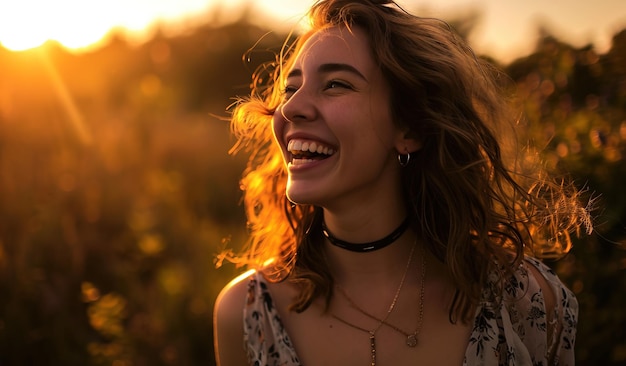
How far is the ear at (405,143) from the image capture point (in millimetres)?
2564

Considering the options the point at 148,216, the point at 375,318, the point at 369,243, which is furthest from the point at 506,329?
the point at 148,216

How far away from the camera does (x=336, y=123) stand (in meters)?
2.37

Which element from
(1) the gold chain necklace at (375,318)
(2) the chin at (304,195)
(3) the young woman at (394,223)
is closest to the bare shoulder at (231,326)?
(3) the young woman at (394,223)

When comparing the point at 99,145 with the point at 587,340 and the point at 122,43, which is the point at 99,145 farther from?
the point at 122,43

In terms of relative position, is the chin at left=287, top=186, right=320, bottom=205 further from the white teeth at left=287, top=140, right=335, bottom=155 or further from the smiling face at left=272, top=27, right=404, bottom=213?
the white teeth at left=287, top=140, right=335, bottom=155

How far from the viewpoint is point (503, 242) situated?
8.79ft

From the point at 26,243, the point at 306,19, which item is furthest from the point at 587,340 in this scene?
the point at 26,243

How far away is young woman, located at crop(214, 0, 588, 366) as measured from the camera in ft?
7.94

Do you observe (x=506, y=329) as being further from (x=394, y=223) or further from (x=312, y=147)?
(x=312, y=147)

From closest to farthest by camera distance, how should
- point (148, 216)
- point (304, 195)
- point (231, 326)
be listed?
point (304, 195) < point (231, 326) < point (148, 216)

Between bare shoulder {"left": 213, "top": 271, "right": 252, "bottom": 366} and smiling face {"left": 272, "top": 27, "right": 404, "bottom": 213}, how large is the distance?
1.81ft

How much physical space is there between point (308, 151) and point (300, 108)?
0.53ft

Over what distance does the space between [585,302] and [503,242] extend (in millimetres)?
757

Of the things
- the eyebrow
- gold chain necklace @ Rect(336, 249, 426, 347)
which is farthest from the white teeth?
gold chain necklace @ Rect(336, 249, 426, 347)
